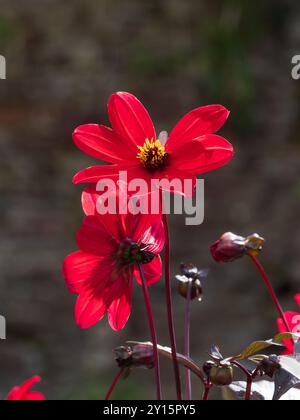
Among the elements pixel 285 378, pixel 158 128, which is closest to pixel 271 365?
pixel 285 378

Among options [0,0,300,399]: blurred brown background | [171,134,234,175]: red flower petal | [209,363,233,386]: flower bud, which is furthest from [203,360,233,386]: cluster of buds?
[0,0,300,399]: blurred brown background

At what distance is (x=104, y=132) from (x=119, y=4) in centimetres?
199

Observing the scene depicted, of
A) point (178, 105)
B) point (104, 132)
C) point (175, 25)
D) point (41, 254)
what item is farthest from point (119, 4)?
point (104, 132)

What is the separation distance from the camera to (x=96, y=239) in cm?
43

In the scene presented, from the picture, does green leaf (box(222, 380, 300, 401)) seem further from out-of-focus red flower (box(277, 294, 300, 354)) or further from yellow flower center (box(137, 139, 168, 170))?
yellow flower center (box(137, 139, 168, 170))

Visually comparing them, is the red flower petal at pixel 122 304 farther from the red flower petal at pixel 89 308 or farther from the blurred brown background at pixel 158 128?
the blurred brown background at pixel 158 128

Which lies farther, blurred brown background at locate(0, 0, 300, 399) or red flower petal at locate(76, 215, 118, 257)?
blurred brown background at locate(0, 0, 300, 399)

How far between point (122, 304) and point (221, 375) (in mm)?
80

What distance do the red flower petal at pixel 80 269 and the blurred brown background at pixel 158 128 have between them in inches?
71.8

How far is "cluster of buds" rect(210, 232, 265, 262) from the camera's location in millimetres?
467

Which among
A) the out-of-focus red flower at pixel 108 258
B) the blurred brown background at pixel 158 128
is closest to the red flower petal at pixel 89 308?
the out-of-focus red flower at pixel 108 258

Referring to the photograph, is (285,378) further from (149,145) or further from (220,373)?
(149,145)

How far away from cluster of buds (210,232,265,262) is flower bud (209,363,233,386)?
3.5 inches

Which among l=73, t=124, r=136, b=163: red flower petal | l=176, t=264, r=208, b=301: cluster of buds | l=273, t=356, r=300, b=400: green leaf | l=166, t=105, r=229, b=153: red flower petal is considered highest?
l=166, t=105, r=229, b=153: red flower petal
